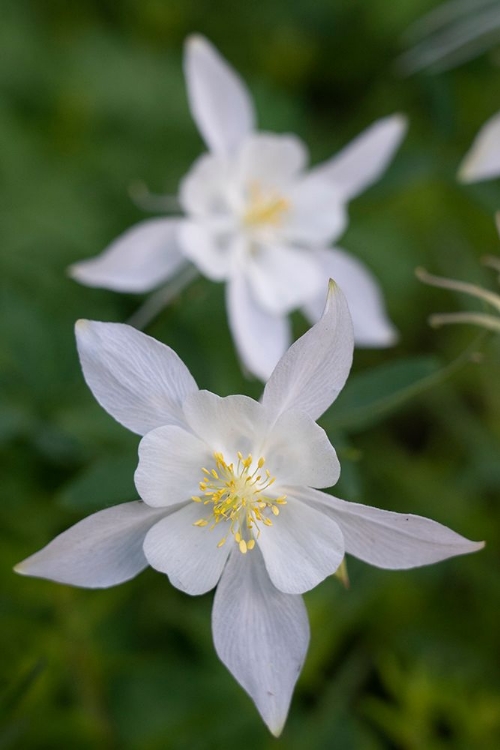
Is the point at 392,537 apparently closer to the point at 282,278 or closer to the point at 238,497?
the point at 238,497

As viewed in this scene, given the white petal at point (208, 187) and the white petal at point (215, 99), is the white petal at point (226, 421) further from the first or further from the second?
the white petal at point (215, 99)

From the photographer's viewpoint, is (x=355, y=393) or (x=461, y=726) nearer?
(x=355, y=393)

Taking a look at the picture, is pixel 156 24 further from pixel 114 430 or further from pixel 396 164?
pixel 114 430

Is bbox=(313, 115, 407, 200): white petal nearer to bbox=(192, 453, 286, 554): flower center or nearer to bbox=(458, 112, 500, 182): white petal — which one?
bbox=(458, 112, 500, 182): white petal

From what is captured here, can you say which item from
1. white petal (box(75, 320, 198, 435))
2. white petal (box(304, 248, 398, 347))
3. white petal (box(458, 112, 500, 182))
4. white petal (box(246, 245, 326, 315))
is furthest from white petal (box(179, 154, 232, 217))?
white petal (box(75, 320, 198, 435))

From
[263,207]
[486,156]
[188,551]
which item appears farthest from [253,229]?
[188,551]

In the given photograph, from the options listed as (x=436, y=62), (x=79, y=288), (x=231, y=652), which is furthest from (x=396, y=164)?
(x=231, y=652)

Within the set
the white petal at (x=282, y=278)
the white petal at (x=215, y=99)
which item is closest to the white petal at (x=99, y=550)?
the white petal at (x=282, y=278)
